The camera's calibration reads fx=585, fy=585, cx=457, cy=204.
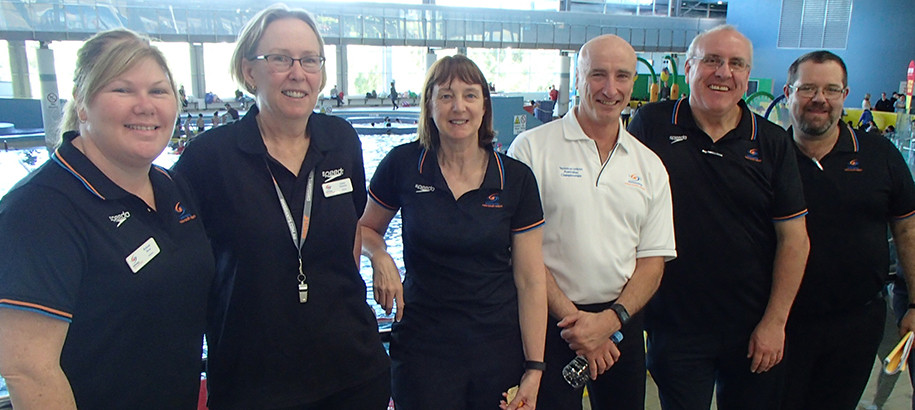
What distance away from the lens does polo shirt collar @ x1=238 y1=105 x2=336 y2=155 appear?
1.56 meters

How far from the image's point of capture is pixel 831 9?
22000mm

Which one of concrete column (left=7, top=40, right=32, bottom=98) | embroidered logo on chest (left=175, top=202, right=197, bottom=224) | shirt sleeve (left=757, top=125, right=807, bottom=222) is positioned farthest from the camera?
concrete column (left=7, top=40, right=32, bottom=98)

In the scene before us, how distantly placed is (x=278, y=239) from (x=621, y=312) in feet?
3.84

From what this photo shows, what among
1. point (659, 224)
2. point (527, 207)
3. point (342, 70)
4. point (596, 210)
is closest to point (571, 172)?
point (596, 210)

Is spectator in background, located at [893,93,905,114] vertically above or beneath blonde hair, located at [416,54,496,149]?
beneath

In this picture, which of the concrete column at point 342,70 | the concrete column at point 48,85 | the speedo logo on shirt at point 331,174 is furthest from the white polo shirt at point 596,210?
the concrete column at point 342,70

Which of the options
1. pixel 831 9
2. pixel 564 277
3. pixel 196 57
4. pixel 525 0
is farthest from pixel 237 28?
pixel 831 9

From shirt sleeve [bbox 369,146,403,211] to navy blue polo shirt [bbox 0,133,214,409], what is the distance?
60cm

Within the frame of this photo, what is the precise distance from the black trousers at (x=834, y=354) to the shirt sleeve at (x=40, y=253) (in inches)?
95.0

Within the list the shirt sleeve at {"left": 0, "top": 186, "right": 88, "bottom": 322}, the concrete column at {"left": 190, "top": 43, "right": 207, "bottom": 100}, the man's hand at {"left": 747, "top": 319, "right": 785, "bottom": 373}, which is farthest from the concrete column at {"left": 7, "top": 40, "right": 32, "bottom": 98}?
the man's hand at {"left": 747, "top": 319, "right": 785, "bottom": 373}

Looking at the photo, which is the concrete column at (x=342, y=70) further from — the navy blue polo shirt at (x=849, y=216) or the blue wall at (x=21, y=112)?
the navy blue polo shirt at (x=849, y=216)

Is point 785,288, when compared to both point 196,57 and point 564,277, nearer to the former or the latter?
point 564,277

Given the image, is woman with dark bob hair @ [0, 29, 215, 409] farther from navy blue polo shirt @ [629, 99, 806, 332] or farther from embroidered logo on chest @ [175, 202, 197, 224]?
navy blue polo shirt @ [629, 99, 806, 332]

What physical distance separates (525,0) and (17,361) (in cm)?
2758
